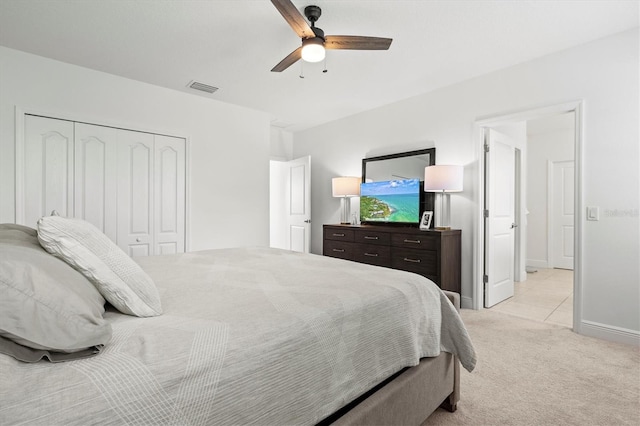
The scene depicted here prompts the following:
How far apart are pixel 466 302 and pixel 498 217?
107 cm

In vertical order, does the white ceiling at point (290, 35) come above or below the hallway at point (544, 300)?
above

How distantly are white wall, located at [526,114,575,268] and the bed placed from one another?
17.8ft

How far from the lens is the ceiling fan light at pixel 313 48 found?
2.16 m

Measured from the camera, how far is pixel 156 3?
2266 mm

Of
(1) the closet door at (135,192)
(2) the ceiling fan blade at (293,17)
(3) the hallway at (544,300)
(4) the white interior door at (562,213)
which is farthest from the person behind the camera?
(4) the white interior door at (562,213)

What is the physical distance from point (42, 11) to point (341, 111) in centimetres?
340

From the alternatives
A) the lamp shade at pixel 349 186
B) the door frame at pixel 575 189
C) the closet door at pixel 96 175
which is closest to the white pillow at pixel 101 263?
the closet door at pixel 96 175

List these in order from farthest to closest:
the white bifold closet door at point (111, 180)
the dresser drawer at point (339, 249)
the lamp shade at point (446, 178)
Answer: the dresser drawer at point (339, 249) < the lamp shade at point (446, 178) < the white bifold closet door at point (111, 180)

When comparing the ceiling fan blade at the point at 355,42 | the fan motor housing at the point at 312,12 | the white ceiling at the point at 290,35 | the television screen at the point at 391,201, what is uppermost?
the white ceiling at the point at 290,35

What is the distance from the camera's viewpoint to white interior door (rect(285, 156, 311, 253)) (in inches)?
206

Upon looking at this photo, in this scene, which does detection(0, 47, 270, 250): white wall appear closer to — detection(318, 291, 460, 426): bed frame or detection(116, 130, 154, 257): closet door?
detection(116, 130, 154, 257): closet door

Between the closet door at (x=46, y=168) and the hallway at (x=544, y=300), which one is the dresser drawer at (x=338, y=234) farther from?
the closet door at (x=46, y=168)

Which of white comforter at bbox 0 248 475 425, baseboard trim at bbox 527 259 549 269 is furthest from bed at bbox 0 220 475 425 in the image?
baseboard trim at bbox 527 259 549 269

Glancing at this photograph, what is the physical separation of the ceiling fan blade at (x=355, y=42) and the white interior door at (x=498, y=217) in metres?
1.98
